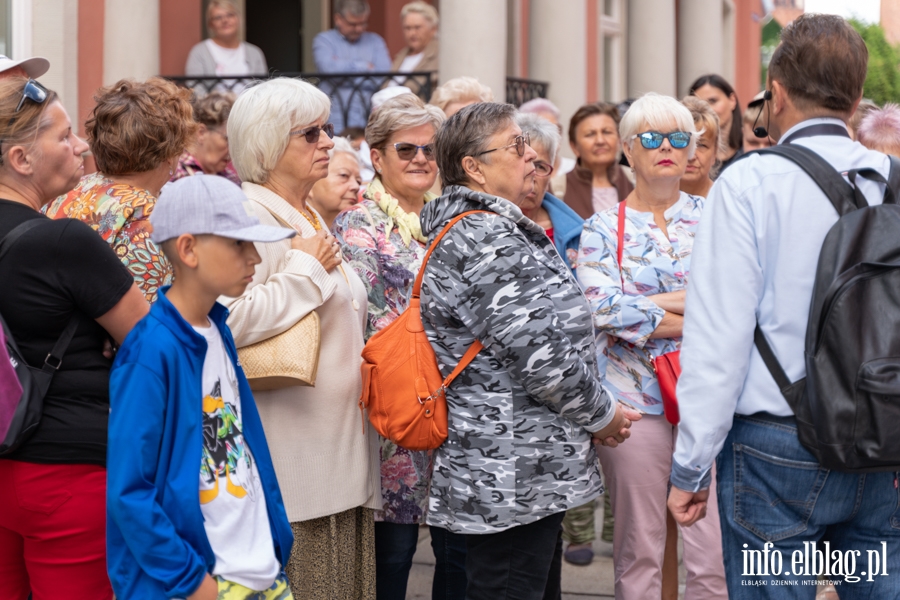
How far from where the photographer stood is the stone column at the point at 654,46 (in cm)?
1606

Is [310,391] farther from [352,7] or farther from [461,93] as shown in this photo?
[352,7]

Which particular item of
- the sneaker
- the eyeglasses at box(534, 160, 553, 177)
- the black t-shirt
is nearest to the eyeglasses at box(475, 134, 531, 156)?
the eyeglasses at box(534, 160, 553, 177)

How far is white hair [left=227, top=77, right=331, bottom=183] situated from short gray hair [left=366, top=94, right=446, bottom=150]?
0.66 meters

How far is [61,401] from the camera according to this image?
103 inches

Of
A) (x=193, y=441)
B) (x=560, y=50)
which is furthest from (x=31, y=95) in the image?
(x=560, y=50)

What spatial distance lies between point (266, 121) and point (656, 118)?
5.33 feet

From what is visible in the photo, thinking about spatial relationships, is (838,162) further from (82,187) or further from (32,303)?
(82,187)

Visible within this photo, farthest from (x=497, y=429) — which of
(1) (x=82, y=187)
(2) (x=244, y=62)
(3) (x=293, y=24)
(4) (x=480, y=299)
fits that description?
(3) (x=293, y=24)

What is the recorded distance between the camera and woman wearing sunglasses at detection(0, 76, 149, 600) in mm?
2545

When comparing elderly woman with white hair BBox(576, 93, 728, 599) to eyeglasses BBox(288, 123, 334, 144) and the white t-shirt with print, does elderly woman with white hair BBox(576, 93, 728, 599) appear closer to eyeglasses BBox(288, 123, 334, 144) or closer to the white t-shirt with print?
eyeglasses BBox(288, 123, 334, 144)

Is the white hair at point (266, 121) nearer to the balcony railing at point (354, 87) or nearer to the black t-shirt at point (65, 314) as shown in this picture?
the black t-shirt at point (65, 314)

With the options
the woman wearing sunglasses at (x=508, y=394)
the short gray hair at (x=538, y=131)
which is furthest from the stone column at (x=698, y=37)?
the woman wearing sunglasses at (x=508, y=394)

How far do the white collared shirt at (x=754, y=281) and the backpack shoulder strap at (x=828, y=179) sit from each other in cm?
2

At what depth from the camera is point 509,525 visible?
2963 millimetres
